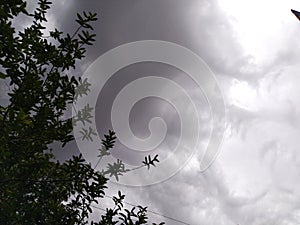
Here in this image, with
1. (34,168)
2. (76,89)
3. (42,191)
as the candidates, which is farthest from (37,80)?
(42,191)

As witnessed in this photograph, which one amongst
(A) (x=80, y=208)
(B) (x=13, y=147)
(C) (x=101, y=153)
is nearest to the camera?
(B) (x=13, y=147)

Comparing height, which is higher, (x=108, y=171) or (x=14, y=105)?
(x=108, y=171)

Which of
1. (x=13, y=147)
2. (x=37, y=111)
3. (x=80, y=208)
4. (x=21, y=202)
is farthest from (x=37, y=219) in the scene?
(x=37, y=111)

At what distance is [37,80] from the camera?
5578 mm

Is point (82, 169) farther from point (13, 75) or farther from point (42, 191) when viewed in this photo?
point (13, 75)

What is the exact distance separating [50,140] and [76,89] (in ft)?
4.33

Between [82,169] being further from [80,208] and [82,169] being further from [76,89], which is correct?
[76,89]

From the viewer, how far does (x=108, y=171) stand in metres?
6.84

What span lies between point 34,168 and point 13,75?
173 cm

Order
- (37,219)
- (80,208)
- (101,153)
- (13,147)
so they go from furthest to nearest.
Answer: (101,153) < (80,208) < (37,219) < (13,147)

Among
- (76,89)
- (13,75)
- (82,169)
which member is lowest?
(82,169)

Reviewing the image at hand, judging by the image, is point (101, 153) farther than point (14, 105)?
Yes

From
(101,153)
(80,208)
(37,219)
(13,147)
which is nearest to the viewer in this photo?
(13,147)

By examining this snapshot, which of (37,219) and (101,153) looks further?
(101,153)
